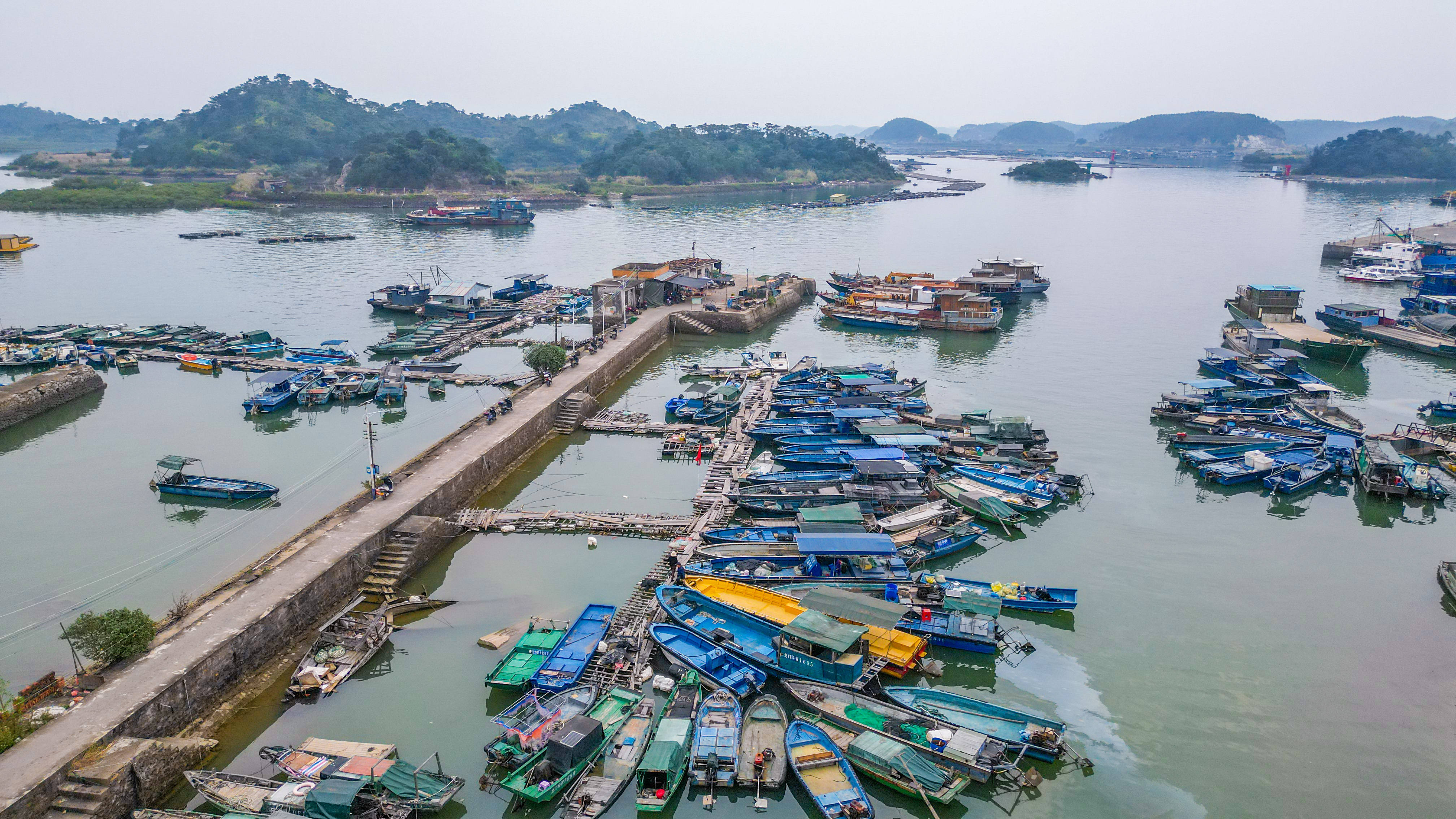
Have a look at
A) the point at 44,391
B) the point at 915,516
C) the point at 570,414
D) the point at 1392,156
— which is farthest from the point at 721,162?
the point at 915,516

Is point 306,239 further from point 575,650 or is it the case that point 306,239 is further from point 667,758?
point 667,758

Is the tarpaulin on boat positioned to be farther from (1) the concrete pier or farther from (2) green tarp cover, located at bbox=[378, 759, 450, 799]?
(2) green tarp cover, located at bbox=[378, 759, 450, 799]

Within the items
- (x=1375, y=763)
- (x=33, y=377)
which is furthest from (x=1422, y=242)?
(x=33, y=377)

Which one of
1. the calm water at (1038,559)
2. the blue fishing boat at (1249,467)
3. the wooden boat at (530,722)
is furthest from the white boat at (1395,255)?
the wooden boat at (530,722)

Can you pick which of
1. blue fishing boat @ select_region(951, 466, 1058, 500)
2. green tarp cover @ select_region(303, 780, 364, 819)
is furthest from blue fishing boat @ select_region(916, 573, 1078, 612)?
green tarp cover @ select_region(303, 780, 364, 819)

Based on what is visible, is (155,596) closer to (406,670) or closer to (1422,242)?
(406,670)
